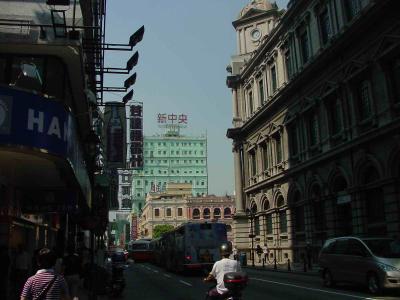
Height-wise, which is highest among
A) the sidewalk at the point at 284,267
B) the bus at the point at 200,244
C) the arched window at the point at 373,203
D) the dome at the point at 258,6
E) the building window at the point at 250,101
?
the dome at the point at 258,6

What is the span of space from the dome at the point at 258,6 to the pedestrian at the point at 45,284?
5352 centimetres

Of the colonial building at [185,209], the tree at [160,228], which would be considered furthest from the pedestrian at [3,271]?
the colonial building at [185,209]

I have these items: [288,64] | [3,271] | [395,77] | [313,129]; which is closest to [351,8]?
[395,77]

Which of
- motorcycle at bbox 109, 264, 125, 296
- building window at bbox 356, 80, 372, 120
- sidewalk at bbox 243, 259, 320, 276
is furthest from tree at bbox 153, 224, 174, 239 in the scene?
motorcycle at bbox 109, 264, 125, 296

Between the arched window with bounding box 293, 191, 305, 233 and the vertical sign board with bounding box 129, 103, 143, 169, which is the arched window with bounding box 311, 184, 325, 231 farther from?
the vertical sign board with bounding box 129, 103, 143, 169

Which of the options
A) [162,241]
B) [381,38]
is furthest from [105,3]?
[162,241]

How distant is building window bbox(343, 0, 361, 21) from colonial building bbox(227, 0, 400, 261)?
2.5 inches

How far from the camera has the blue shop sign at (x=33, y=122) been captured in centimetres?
1208

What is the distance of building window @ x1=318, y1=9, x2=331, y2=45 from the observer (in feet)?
119

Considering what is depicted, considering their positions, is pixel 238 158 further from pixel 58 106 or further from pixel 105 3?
pixel 58 106

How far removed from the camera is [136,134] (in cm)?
4372

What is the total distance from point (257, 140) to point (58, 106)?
39.2 metres

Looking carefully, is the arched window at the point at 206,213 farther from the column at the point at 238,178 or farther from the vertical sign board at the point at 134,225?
the column at the point at 238,178

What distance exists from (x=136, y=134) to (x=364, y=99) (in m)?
20.1
